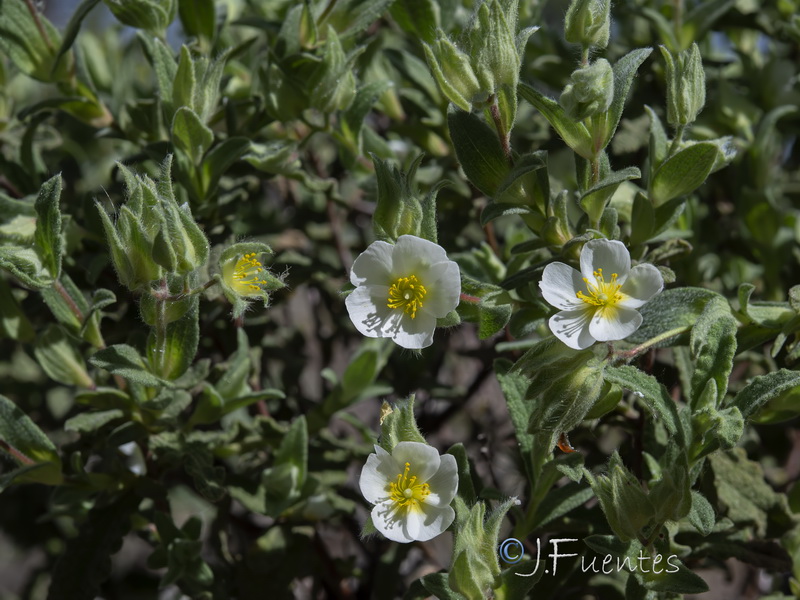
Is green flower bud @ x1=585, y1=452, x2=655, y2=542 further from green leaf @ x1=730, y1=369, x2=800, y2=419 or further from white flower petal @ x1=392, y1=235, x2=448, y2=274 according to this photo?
white flower petal @ x1=392, y1=235, x2=448, y2=274

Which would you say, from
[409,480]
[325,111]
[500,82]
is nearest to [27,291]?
[325,111]

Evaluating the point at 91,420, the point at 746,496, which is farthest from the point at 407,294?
the point at 746,496

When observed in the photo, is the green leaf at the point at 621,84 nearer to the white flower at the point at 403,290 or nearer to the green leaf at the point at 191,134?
the white flower at the point at 403,290

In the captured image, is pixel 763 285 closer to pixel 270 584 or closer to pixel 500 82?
pixel 500 82

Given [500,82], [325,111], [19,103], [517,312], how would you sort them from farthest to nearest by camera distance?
1. [19,103]
2. [325,111]
3. [517,312]
4. [500,82]

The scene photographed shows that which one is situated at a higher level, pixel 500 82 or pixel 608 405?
pixel 500 82

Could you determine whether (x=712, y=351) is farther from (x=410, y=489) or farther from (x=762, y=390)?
(x=410, y=489)

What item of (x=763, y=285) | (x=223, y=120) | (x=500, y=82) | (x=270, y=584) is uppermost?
(x=500, y=82)
